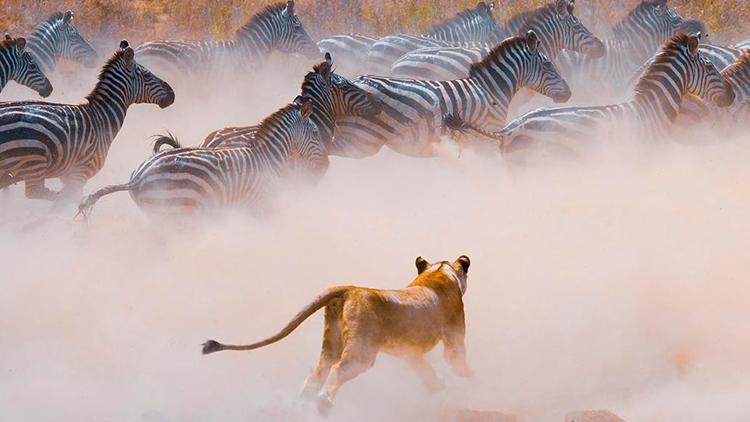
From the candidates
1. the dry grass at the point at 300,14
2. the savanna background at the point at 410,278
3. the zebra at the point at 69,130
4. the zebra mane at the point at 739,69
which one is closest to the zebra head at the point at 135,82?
the zebra at the point at 69,130

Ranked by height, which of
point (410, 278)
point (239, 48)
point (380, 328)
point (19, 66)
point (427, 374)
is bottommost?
point (427, 374)

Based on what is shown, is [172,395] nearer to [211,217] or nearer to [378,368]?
[378,368]

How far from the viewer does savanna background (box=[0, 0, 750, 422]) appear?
927 cm

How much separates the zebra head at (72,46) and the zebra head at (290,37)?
3005mm

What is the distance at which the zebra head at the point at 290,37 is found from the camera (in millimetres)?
20500

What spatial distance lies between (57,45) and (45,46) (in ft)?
0.71

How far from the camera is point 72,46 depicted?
68.7 ft

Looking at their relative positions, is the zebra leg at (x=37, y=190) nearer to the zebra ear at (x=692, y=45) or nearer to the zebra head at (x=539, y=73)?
the zebra head at (x=539, y=73)

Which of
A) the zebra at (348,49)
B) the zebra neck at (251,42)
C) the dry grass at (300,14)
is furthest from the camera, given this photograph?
the dry grass at (300,14)

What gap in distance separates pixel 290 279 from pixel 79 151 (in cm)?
319

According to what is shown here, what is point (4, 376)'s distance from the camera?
31.4 ft

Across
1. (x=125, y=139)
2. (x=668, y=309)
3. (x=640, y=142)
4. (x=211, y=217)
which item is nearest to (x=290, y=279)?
(x=211, y=217)

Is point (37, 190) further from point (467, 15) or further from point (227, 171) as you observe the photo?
point (467, 15)

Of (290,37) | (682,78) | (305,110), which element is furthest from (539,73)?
(290,37)
